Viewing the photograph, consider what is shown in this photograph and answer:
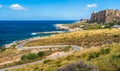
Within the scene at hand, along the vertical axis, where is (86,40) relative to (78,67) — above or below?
below

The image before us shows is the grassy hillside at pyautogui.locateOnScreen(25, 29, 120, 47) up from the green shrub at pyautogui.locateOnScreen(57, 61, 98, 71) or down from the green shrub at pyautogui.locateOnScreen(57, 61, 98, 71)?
down

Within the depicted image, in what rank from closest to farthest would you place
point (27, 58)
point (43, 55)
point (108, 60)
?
point (108, 60)
point (27, 58)
point (43, 55)

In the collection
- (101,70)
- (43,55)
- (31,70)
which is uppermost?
(101,70)

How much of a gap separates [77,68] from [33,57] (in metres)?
37.9

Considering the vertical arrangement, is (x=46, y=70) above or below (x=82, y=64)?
below

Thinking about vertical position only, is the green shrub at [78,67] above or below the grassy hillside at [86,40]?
above

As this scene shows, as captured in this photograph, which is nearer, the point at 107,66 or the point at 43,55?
the point at 107,66

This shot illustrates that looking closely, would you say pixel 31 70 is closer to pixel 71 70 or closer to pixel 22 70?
pixel 22 70

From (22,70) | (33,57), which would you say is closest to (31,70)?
(22,70)

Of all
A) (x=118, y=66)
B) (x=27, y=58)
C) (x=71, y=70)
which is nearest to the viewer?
(x=71, y=70)

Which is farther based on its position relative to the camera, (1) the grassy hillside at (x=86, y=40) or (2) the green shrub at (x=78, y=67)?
(1) the grassy hillside at (x=86, y=40)

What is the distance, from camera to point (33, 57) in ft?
182

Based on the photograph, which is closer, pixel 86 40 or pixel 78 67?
pixel 78 67

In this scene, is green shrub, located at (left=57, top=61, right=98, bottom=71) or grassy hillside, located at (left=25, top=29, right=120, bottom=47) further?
grassy hillside, located at (left=25, top=29, right=120, bottom=47)
